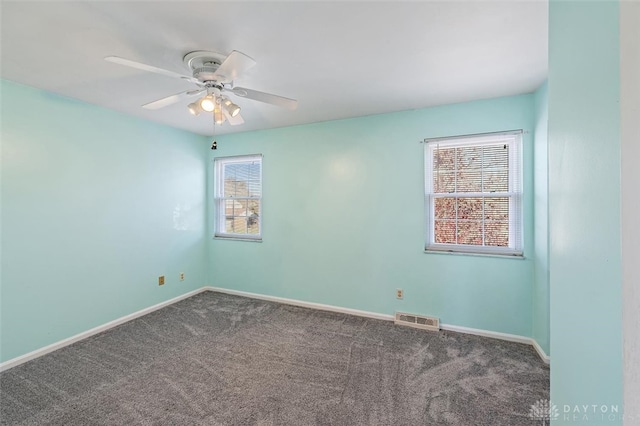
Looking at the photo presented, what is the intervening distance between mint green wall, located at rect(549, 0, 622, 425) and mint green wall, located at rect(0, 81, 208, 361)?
12.2 ft

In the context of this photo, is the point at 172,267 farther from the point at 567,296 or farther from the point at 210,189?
the point at 567,296

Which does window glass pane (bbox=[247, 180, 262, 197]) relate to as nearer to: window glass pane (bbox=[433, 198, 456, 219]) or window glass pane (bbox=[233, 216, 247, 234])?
window glass pane (bbox=[233, 216, 247, 234])

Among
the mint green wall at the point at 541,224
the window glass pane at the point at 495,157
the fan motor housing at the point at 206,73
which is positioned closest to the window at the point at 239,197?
the fan motor housing at the point at 206,73

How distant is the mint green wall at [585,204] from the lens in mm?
595

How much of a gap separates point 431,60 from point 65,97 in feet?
11.1

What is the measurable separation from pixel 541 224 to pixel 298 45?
8.42 feet

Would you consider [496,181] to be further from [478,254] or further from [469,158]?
[478,254]

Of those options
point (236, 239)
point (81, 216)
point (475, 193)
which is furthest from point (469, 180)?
point (81, 216)

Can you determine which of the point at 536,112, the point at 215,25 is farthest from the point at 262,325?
the point at 536,112

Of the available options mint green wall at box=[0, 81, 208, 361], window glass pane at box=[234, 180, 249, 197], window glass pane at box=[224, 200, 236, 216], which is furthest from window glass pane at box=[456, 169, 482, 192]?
mint green wall at box=[0, 81, 208, 361]

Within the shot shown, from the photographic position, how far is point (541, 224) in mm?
2461

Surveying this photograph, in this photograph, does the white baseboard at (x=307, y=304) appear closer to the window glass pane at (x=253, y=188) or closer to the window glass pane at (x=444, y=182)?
the window glass pane at (x=253, y=188)

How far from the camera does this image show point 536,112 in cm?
256

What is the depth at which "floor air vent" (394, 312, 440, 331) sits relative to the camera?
2971mm
